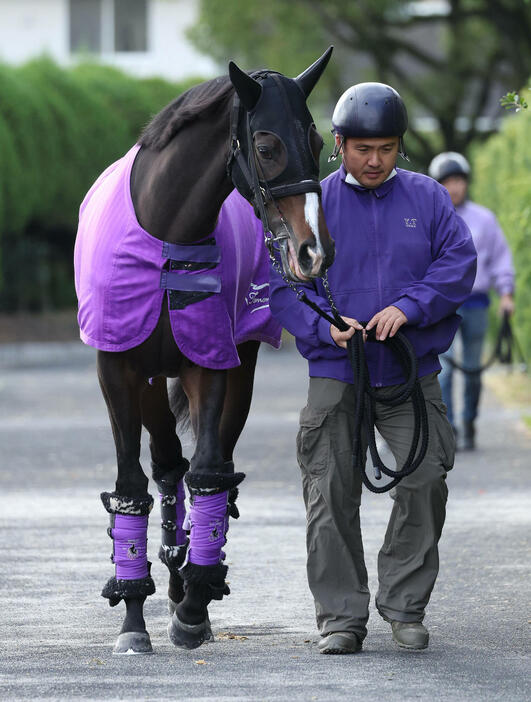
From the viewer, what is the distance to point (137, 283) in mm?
5859

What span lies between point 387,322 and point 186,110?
3.51 ft

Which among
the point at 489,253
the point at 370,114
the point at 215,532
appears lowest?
the point at 215,532

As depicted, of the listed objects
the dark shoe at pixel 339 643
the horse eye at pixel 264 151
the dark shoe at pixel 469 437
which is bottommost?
the dark shoe at pixel 469 437

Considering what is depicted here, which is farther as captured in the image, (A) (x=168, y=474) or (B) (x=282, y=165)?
(A) (x=168, y=474)

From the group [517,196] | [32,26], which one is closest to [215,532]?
[517,196]

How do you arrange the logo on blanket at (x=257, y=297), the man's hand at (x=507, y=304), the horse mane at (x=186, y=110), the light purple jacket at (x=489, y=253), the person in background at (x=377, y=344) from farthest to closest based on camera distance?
1. the light purple jacket at (x=489, y=253)
2. the man's hand at (x=507, y=304)
3. the logo on blanket at (x=257, y=297)
4. the person in background at (x=377, y=344)
5. the horse mane at (x=186, y=110)

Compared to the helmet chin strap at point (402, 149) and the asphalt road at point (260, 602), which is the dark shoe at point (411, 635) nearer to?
the asphalt road at point (260, 602)

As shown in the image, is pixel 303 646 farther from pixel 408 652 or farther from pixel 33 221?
pixel 33 221

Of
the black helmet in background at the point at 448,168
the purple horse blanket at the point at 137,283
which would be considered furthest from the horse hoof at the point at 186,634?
the black helmet in background at the point at 448,168

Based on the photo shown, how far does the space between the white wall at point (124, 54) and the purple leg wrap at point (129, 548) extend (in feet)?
133

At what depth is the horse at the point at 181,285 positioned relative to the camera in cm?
564

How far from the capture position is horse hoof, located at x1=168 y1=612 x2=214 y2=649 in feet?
19.6

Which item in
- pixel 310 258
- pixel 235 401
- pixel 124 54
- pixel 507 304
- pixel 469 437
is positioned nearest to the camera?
pixel 310 258

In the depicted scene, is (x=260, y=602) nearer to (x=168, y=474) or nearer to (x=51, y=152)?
(x=168, y=474)
